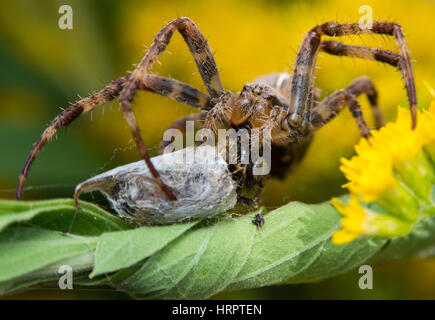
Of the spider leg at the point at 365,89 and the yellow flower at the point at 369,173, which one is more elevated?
the spider leg at the point at 365,89

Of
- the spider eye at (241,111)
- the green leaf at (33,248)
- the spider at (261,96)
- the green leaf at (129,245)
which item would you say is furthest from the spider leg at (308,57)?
the green leaf at (33,248)

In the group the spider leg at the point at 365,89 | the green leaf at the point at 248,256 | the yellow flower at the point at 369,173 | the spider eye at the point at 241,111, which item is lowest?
the green leaf at the point at 248,256

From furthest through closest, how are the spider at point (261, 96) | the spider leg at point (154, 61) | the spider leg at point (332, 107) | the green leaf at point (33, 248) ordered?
the spider leg at point (332, 107)
the spider at point (261, 96)
the spider leg at point (154, 61)
the green leaf at point (33, 248)

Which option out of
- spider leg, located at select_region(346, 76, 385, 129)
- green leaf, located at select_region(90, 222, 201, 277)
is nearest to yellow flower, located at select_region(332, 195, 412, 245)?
green leaf, located at select_region(90, 222, 201, 277)

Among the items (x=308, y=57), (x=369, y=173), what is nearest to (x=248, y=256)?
(x=369, y=173)

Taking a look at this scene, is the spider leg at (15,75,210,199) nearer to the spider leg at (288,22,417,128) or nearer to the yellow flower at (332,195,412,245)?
the spider leg at (288,22,417,128)

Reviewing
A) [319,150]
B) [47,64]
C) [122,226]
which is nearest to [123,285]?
[122,226]

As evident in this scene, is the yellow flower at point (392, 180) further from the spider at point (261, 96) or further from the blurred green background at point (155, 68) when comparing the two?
the blurred green background at point (155, 68)

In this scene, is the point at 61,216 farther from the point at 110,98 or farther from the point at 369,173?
the point at 369,173
